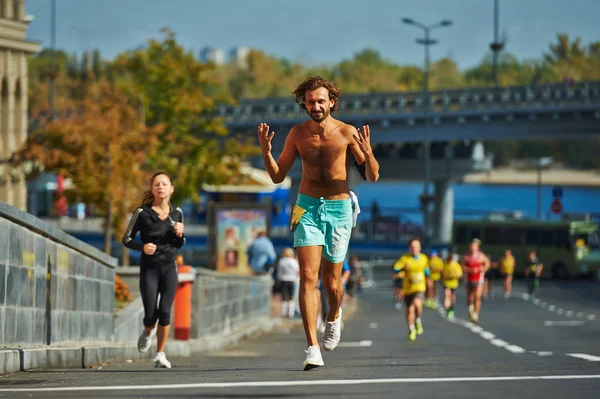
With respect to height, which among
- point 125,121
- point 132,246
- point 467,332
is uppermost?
point 125,121

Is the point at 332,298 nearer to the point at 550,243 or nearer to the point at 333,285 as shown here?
the point at 333,285

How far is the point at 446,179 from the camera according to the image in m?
86.4

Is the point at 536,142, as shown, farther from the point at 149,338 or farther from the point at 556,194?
the point at 149,338

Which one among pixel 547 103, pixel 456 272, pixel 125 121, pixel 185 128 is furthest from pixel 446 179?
pixel 456 272

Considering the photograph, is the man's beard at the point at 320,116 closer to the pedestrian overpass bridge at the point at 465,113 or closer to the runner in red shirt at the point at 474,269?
the runner in red shirt at the point at 474,269

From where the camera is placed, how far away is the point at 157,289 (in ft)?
39.7

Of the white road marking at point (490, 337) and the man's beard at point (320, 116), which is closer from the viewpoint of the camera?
the man's beard at point (320, 116)

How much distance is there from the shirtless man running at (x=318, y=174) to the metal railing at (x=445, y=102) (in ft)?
193

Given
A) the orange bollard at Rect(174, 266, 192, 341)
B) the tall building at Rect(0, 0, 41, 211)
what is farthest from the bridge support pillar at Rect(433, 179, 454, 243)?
the orange bollard at Rect(174, 266, 192, 341)

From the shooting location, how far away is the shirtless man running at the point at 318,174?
378 inches

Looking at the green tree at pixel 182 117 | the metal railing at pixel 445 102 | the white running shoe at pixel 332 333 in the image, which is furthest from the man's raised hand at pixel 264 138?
the metal railing at pixel 445 102

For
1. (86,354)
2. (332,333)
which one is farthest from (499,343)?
(332,333)

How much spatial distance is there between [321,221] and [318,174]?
0.33 meters

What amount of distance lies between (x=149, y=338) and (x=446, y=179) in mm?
74982
